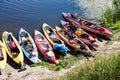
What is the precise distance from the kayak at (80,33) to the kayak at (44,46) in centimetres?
222

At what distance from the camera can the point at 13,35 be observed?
1867 centimetres

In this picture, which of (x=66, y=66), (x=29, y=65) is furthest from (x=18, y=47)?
(x=66, y=66)

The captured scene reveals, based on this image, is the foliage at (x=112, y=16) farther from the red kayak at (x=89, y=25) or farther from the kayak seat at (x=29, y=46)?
the kayak seat at (x=29, y=46)

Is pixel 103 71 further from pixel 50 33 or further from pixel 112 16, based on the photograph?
pixel 112 16

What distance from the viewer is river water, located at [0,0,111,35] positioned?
20.7m

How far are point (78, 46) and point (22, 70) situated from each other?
4347 millimetres

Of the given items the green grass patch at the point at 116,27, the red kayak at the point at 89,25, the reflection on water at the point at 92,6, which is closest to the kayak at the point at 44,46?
the red kayak at the point at 89,25

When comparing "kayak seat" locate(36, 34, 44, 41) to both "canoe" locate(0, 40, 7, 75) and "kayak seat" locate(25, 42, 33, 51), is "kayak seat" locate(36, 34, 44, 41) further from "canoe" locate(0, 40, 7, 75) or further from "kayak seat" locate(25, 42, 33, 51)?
"canoe" locate(0, 40, 7, 75)

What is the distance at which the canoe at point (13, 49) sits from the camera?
15.1m

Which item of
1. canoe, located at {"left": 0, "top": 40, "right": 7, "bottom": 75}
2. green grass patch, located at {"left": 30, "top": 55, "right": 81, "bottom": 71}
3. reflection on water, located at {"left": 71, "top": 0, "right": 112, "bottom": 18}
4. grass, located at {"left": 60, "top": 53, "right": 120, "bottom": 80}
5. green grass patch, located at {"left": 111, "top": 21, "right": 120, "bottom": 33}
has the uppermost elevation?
reflection on water, located at {"left": 71, "top": 0, "right": 112, "bottom": 18}

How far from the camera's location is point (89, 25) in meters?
20.9

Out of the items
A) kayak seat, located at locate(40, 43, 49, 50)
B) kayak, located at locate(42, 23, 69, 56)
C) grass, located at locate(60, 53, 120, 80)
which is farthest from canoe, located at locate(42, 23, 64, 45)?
grass, located at locate(60, 53, 120, 80)

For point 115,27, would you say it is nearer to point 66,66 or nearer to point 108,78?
point 66,66

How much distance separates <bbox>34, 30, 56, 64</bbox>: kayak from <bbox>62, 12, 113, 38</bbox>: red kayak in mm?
3898
